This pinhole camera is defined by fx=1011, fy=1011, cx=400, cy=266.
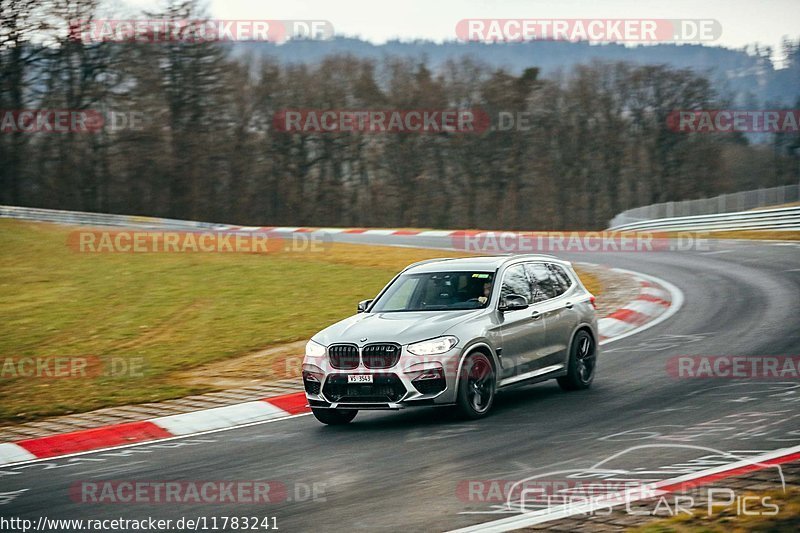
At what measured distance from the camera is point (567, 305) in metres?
11.8

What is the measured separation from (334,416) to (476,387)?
1.53 meters

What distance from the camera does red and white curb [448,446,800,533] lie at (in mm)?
6262

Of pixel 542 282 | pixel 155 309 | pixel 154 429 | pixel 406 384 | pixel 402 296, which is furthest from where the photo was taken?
pixel 155 309

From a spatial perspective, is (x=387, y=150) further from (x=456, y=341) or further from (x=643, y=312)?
(x=456, y=341)

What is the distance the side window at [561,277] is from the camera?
12062mm

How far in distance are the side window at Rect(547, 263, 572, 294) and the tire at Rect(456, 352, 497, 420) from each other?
7.09ft

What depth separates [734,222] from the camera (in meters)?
37.6

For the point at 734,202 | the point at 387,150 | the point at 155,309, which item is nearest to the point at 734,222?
the point at 734,202

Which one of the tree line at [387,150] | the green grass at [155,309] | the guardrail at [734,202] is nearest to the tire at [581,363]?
the green grass at [155,309]

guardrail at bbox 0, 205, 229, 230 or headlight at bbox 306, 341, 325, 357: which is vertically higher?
guardrail at bbox 0, 205, 229, 230

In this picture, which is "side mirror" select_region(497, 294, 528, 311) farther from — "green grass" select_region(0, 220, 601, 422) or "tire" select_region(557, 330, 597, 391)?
"green grass" select_region(0, 220, 601, 422)

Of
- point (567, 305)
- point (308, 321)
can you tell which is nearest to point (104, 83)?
Answer: point (308, 321)

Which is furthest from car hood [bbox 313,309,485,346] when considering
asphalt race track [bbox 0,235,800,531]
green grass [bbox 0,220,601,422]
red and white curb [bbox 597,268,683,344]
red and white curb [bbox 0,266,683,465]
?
red and white curb [bbox 597,268,683,344]

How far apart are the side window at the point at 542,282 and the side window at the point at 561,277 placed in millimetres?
77
